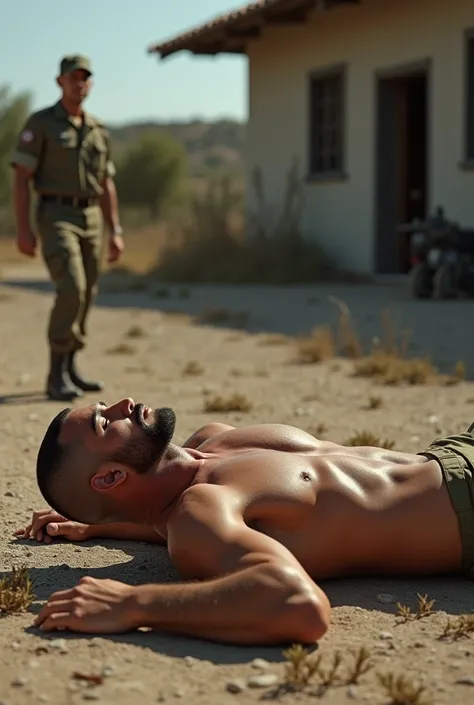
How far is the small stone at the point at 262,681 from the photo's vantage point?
111 inches

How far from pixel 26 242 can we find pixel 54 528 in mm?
3556

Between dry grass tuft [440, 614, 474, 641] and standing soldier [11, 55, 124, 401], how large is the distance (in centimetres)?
439

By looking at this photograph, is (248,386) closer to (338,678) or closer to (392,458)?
(392,458)

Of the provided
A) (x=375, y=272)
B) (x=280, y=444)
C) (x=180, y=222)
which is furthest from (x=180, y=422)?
(x=180, y=222)

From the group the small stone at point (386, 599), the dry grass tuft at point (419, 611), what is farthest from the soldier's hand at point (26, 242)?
the dry grass tuft at point (419, 611)

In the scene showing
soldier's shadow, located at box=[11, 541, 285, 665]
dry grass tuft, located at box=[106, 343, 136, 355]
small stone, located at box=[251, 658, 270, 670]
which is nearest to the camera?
small stone, located at box=[251, 658, 270, 670]

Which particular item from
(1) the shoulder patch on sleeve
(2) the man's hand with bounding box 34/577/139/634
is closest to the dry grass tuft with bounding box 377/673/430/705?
(2) the man's hand with bounding box 34/577/139/634

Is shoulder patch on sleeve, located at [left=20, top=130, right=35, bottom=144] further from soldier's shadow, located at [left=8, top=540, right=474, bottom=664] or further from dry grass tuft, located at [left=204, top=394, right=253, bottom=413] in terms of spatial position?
soldier's shadow, located at [left=8, top=540, right=474, bottom=664]

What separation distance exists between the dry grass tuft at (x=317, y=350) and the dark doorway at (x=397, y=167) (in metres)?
6.91

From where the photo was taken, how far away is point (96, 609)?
10.3 feet

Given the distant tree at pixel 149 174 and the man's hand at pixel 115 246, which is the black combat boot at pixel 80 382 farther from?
the distant tree at pixel 149 174

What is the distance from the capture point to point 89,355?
984 centimetres

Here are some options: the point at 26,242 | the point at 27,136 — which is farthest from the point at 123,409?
the point at 27,136

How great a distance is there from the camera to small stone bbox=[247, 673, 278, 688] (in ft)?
9.29
